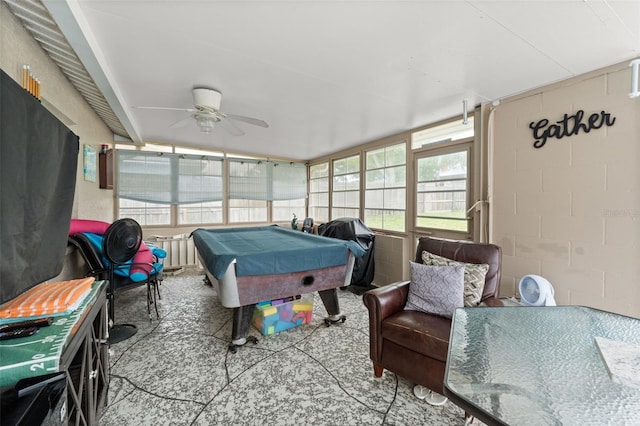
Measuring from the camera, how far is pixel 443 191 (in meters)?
3.31

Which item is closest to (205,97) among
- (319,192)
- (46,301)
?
(46,301)

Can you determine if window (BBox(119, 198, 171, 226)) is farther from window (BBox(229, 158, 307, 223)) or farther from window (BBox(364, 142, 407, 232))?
window (BBox(364, 142, 407, 232))

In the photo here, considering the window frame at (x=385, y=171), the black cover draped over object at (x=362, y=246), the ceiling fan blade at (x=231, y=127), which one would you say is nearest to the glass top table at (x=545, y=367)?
the black cover draped over object at (x=362, y=246)

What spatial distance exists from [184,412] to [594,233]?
3.28 m

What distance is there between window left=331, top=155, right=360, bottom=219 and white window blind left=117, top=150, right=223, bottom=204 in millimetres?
2397

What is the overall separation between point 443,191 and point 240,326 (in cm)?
283

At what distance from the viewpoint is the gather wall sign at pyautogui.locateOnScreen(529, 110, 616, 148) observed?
2.03 metres

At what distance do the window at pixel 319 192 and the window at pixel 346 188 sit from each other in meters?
0.29

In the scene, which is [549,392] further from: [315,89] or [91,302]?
[315,89]

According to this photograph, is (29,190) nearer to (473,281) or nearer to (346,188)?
(473,281)

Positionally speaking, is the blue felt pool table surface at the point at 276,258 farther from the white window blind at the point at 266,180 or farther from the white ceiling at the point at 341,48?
the white window blind at the point at 266,180

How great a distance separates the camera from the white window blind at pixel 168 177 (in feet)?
14.7

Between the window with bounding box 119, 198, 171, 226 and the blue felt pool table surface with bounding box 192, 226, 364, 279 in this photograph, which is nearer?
the blue felt pool table surface with bounding box 192, 226, 364, 279

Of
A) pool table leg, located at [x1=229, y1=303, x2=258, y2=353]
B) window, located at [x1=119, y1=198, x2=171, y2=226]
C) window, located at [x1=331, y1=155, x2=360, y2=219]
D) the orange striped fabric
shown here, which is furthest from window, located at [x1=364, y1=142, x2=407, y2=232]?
window, located at [x1=119, y1=198, x2=171, y2=226]
